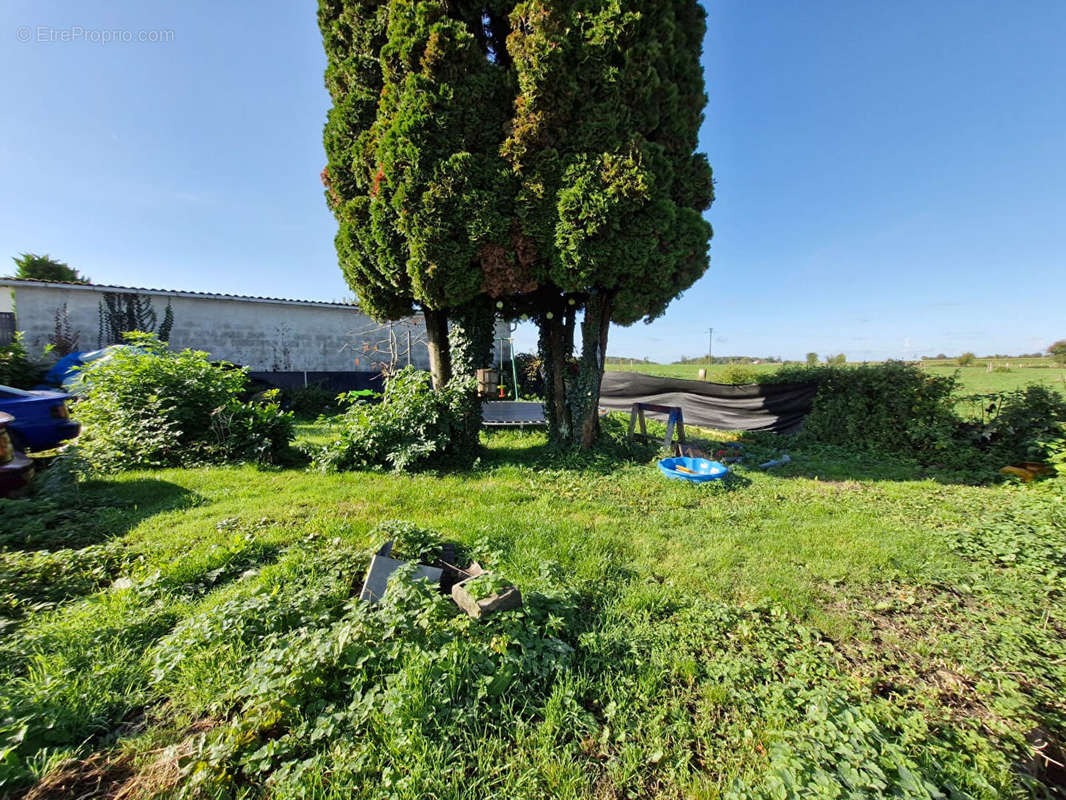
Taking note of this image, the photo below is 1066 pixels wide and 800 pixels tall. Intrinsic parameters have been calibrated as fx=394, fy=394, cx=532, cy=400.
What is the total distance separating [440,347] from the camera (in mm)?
6199

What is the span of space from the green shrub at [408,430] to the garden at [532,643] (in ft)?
2.19

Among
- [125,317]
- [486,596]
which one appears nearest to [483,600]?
[486,596]

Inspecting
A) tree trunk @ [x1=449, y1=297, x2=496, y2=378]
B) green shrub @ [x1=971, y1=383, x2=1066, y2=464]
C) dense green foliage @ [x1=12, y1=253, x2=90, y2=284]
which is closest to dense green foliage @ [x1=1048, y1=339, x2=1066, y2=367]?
green shrub @ [x1=971, y1=383, x2=1066, y2=464]

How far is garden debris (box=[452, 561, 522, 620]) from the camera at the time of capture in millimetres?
2109

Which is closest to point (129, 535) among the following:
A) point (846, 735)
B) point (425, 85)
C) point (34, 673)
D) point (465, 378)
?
point (34, 673)

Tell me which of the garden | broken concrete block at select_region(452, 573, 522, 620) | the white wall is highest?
the white wall

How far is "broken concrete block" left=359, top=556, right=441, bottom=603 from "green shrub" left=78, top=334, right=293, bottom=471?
425 cm

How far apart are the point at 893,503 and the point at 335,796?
5.94m

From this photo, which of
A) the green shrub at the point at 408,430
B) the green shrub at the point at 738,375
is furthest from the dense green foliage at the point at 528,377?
the green shrub at the point at 408,430

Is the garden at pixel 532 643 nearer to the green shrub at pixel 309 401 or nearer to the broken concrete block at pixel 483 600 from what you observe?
the broken concrete block at pixel 483 600

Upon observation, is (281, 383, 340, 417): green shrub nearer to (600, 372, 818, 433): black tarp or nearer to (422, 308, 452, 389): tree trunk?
(422, 308, 452, 389): tree trunk

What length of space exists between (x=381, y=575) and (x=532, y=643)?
1005 mm

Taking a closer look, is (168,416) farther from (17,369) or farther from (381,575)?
(17,369)

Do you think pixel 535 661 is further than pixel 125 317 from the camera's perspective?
No
